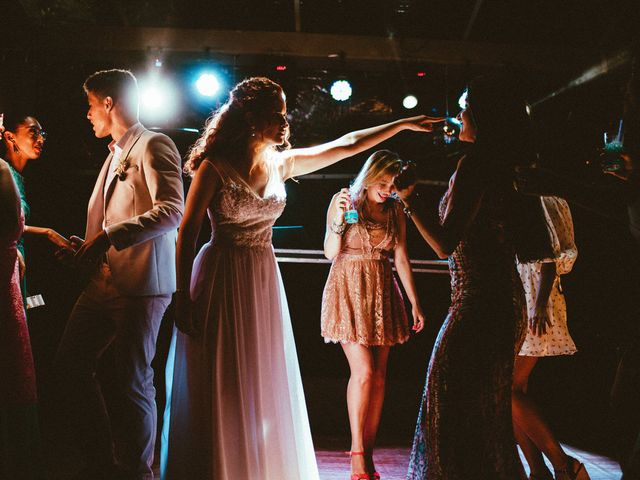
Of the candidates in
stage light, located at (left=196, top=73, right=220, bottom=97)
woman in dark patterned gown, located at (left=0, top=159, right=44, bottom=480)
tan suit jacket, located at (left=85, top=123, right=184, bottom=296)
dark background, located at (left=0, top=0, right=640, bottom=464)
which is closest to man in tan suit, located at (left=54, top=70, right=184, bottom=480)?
tan suit jacket, located at (left=85, top=123, right=184, bottom=296)

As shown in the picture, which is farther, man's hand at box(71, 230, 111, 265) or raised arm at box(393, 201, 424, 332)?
raised arm at box(393, 201, 424, 332)

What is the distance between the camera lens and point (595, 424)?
13.2 ft

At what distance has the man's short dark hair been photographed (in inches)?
103

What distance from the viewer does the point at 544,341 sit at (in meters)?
2.74

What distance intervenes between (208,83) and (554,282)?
4.70m

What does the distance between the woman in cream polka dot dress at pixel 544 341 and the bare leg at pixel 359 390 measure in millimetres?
831

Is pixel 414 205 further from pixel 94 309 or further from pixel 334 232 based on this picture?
pixel 94 309

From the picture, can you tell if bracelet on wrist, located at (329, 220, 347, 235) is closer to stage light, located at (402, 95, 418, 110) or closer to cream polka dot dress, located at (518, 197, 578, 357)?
cream polka dot dress, located at (518, 197, 578, 357)

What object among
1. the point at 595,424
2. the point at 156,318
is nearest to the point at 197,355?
the point at 156,318

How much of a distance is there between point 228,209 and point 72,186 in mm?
5028

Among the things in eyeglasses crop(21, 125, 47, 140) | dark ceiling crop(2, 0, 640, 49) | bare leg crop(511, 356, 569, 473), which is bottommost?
bare leg crop(511, 356, 569, 473)

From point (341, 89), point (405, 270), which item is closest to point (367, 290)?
point (405, 270)

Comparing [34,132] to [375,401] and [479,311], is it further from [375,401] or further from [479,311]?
[479,311]

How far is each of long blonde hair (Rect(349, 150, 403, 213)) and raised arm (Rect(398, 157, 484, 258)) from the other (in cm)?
118
